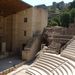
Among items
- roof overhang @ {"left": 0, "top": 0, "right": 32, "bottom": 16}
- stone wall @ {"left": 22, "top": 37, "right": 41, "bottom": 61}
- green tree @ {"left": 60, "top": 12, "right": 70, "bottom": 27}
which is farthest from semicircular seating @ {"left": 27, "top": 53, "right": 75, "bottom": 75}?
green tree @ {"left": 60, "top": 12, "right": 70, "bottom": 27}

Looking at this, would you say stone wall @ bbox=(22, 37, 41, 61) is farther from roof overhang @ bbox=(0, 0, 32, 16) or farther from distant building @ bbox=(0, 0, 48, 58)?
roof overhang @ bbox=(0, 0, 32, 16)

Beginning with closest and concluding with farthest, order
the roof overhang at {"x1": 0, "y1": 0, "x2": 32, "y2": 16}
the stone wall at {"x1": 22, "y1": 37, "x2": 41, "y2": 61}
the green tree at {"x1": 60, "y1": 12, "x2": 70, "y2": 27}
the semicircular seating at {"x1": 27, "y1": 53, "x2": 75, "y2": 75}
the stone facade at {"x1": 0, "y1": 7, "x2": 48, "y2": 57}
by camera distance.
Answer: the semicircular seating at {"x1": 27, "y1": 53, "x2": 75, "y2": 75} → the stone wall at {"x1": 22, "y1": 37, "x2": 41, "y2": 61} → the roof overhang at {"x1": 0, "y1": 0, "x2": 32, "y2": 16} → the stone facade at {"x1": 0, "y1": 7, "x2": 48, "y2": 57} → the green tree at {"x1": 60, "y1": 12, "x2": 70, "y2": 27}

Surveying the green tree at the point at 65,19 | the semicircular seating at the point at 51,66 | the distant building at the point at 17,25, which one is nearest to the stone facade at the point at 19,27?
the distant building at the point at 17,25

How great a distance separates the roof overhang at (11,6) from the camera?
61.5 feet

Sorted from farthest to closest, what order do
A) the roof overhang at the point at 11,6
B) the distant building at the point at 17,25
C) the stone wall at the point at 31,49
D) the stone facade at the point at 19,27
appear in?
the stone facade at the point at 19,27 < the distant building at the point at 17,25 < the roof overhang at the point at 11,6 < the stone wall at the point at 31,49

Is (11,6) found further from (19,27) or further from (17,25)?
(19,27)

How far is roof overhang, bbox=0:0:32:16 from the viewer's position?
18.7m

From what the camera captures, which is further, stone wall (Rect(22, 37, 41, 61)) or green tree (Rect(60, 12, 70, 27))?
green tree (Rect(60, 12, 70, 27))

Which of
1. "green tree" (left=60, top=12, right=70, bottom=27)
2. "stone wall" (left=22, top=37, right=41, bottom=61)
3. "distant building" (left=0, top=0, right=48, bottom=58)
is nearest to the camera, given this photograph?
"stone wall" (left=22, top=37, right=41, bottom=61)

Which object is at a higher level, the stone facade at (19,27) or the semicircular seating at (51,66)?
the stone facade at (19,27)

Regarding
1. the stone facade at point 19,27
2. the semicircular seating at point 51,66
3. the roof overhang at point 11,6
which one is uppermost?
the roof overhang at point 11,6

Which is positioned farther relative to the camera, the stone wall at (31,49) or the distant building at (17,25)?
the distant building at (17,25)

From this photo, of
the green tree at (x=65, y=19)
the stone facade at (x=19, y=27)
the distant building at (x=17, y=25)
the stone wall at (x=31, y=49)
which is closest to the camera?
the stone wall at (x=31, y=49)

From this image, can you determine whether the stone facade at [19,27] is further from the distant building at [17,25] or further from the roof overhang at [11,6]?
the roof overhang at [11,6]
